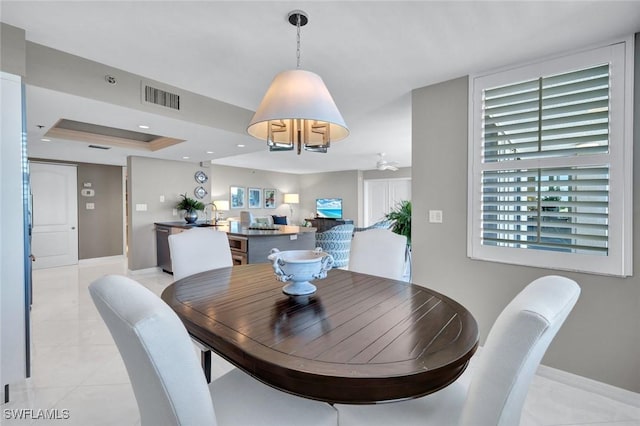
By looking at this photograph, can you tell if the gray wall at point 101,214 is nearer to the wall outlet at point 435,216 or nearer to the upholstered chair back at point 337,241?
the upholstered chair back at point 337,241

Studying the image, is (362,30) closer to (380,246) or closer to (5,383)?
(380,246)

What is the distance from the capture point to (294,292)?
145 cm

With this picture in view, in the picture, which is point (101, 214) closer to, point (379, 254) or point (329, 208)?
point (329, 208)

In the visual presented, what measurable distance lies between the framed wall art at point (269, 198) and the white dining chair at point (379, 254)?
780cm

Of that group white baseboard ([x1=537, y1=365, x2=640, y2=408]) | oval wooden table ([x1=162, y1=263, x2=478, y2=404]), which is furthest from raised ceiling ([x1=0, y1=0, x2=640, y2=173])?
white baseboard ([x1=537, y1=365, x2=640, y2=408])

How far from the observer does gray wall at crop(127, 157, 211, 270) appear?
5.08 meters

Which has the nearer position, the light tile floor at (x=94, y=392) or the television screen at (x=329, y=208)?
the light tile floor at (x=94, y=392)

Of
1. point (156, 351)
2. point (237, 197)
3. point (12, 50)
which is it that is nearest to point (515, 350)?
point (156, 351)

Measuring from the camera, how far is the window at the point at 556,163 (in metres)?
1.89

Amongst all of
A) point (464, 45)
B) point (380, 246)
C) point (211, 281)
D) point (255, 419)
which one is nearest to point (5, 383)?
point (211, 281)

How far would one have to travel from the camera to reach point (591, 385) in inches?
77.0

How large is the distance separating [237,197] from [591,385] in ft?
27.4

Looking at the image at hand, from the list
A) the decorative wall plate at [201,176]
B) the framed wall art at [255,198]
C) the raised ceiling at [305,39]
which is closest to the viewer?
the raised ceiling at [305,39]

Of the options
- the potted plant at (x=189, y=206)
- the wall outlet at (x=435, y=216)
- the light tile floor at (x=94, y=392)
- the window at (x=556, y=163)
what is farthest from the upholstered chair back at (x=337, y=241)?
the light tile floor at (x=94, y=392)
